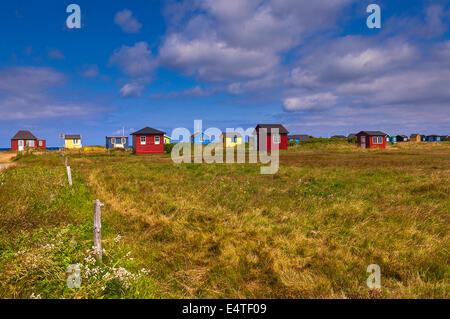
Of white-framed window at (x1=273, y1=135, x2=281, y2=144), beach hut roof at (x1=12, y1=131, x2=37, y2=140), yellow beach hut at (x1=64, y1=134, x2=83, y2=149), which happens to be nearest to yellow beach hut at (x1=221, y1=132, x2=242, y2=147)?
white-framed window at (x1=273, y1=135, x2=281, y2=144)

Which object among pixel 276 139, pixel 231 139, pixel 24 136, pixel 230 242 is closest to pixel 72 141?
pixel 24 136

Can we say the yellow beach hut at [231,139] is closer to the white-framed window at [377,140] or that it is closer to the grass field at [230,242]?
the white-framed window at [377,140]

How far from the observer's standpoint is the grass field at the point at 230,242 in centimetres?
384

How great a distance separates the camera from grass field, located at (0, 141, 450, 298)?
12.6 feet

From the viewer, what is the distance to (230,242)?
5559 millimetres

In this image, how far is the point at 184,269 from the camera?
464 cm

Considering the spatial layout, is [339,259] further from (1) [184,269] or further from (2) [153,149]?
(2) [153,149]

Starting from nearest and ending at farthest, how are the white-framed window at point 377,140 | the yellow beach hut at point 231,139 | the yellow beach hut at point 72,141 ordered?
the white-framed window at point 377,140 < the yellow beach hut at point 231,139 < the yellow beach hut at point 72,141

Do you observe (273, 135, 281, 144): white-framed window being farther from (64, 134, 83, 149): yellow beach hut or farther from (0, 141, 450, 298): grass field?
(64, 134, 83, 149): yellow beach hut

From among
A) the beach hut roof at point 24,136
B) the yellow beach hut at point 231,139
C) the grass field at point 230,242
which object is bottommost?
the grass field at point 230,242

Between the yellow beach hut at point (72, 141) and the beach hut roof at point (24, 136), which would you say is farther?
the yellow beach hut at point (72, 141)

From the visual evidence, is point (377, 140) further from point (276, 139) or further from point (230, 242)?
point (230, 242)

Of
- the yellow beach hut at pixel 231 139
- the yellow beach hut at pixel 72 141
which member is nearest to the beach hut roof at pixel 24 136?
the yellow beach hut at pixel 72 141
